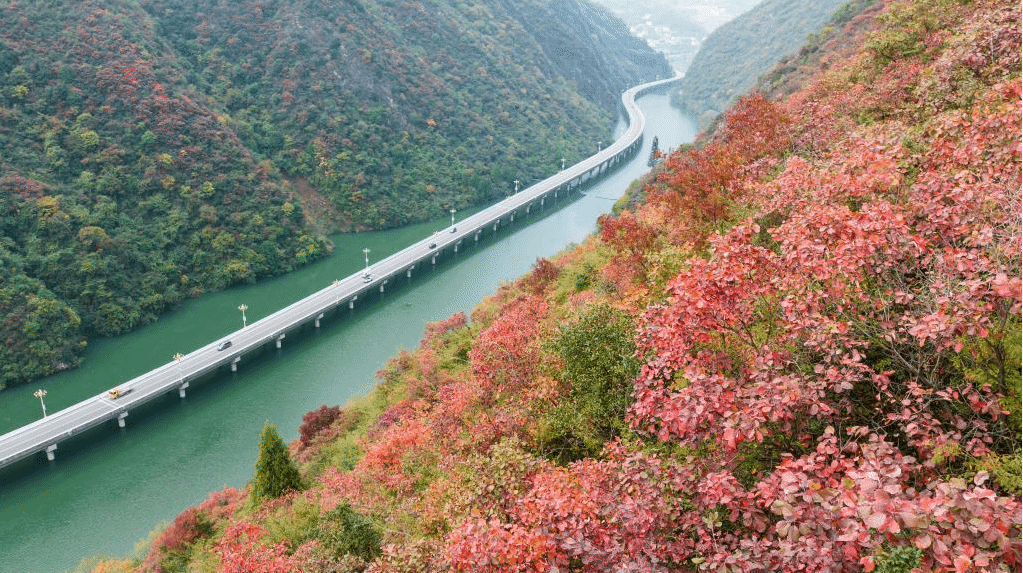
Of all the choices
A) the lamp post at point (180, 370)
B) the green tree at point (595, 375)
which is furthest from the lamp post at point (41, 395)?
the green tree at point (595, 375)

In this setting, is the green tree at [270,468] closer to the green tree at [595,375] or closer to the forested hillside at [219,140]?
the green tree at [595,375]

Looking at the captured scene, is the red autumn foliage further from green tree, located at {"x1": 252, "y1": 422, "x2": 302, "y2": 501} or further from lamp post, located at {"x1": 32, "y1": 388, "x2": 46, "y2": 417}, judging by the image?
lamp post, located at {"x1": 32, "y1": 388, "x2": 46, "y2": 417}

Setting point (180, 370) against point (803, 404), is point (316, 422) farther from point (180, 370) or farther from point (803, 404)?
point (803, 404)

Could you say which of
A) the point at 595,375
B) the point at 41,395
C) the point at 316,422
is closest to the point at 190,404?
the point at 41,395

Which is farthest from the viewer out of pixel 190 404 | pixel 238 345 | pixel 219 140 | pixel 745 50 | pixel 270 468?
pixel 745 50

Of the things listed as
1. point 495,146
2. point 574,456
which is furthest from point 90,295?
point 495,146
